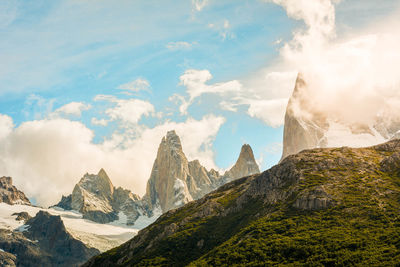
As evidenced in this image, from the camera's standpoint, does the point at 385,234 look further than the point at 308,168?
No

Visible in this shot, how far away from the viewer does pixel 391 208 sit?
123 meters

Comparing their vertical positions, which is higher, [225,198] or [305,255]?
[225,198]

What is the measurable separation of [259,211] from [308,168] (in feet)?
106

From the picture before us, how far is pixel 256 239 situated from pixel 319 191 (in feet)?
109

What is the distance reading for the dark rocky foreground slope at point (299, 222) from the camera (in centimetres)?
10506

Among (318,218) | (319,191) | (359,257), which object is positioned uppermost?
(319,191)

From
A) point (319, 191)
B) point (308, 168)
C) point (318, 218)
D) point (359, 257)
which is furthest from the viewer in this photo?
point (308, 168)

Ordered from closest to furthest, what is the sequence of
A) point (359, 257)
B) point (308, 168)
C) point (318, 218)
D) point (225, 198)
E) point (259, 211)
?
point (359, 257)
point (318, 218)
point (259, 211)
point (308, 168)
point (225, 198)

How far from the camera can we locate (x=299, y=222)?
415 feet

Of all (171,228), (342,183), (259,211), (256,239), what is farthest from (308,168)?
(171,228)

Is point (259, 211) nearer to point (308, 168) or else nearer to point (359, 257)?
point (308, 168)

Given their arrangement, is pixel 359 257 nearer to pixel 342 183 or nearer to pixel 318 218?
pixel 318 218

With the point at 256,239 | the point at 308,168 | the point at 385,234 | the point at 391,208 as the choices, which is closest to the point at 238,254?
the point at 256,239

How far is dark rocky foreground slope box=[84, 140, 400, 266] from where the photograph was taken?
345ft
